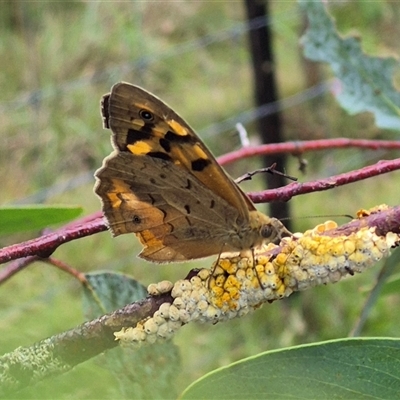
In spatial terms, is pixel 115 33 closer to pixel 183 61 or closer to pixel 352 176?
pixel 183 61

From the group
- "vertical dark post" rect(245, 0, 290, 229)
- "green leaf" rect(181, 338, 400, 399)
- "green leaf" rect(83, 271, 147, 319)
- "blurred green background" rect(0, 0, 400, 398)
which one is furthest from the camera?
"blurred green background" rect(0, 0, 400, 398)

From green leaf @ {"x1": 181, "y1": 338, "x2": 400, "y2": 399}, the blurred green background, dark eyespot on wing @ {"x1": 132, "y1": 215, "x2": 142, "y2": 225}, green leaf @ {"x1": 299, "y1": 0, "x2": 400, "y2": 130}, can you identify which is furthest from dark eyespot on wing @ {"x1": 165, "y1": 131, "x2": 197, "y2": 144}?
the blurred green background

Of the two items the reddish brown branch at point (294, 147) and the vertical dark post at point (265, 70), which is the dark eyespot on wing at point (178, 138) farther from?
the vertical dark post at point (265, 70)

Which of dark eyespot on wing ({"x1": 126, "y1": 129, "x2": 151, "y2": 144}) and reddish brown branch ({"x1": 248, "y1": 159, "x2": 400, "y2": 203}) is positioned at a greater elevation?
dark eyespot on wing ({"x1": 126, "y1": 129, "x2": 151, "y2": 144})

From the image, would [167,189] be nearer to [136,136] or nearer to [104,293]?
[136,136]

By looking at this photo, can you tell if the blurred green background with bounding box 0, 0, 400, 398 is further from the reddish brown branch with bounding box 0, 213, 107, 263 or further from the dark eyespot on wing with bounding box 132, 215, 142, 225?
the reddish brown branch with bounding box 0, 213, 107, 263

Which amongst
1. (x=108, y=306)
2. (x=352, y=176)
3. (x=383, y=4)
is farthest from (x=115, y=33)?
(x=352, y=176)
